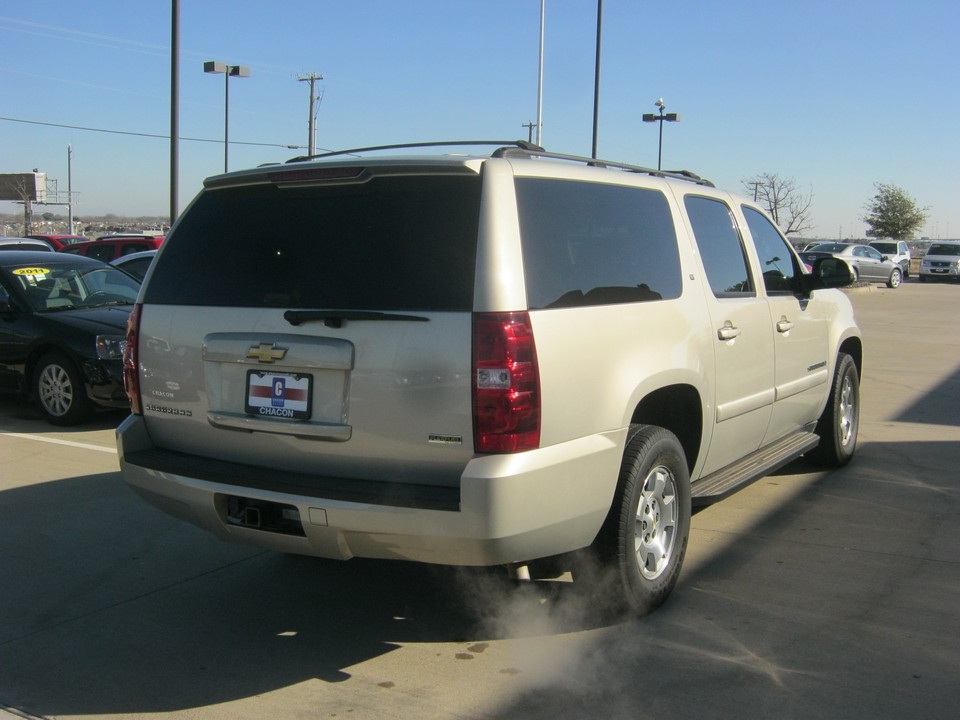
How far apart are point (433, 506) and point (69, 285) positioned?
7.47m

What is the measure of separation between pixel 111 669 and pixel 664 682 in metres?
2.19

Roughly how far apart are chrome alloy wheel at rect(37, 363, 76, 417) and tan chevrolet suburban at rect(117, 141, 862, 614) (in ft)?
16.0

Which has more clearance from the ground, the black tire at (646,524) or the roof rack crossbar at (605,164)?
the roof rack crossbar at (605,164)

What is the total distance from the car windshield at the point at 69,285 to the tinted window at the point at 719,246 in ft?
21.2

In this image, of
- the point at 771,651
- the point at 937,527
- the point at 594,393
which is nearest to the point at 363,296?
the point at 594,393

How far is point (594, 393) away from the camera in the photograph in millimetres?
3707

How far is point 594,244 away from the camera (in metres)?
4.09

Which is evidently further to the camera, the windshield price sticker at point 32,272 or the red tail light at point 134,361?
the windshield price sticker at point 32,272

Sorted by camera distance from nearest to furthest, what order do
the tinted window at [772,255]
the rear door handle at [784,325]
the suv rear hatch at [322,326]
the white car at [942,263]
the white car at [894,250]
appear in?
the suv rear hatch at [322,326], the rear door handle at [784,325], the tinted window at [772,255], the white car at [894,250], the white car at [942,263]

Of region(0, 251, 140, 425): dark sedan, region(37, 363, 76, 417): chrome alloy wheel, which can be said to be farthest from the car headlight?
region(37, 363, 76, 417): chrome alloy wheel

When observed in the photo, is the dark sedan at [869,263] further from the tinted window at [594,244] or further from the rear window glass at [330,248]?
the rear window glass at [330,248]

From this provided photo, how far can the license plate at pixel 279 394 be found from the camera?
369 cm

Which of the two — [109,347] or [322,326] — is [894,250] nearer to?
[109,347]

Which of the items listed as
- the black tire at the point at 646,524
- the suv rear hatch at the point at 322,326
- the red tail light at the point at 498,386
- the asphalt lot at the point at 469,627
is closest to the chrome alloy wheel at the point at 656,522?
the black tire at the point at 646,524
